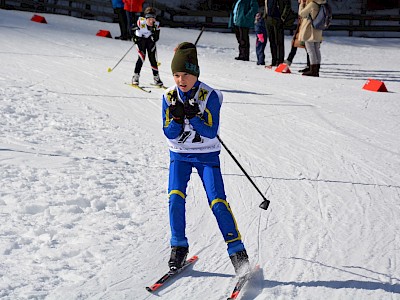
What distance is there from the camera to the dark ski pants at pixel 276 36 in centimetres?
1448

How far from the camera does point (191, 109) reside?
4047 mm

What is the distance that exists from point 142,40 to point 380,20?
14.7 meters

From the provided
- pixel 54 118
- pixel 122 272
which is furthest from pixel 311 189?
pixel 54 118

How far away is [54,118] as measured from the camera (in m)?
8.49

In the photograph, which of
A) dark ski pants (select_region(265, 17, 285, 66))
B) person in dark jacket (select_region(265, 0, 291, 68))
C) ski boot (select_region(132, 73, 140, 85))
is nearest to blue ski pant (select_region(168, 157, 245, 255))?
ski boot (select_region(132, 73, 140, 85))

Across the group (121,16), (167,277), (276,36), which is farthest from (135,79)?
(167,277)

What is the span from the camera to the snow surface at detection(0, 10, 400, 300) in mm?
4316

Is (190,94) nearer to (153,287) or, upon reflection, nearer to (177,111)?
(177,111)

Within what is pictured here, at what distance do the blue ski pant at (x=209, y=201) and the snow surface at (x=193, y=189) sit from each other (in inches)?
11.4

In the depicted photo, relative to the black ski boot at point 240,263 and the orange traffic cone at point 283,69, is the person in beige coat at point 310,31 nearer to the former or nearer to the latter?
the orange traffic cone at point 283,69

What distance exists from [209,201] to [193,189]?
1930 mm

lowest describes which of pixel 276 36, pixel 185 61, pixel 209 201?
pixel 209 201

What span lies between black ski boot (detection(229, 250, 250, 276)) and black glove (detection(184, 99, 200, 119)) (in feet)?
3.12

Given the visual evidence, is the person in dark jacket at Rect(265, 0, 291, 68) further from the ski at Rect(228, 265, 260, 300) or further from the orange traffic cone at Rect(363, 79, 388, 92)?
the ski at Rect(228, 265, 260, 300)
